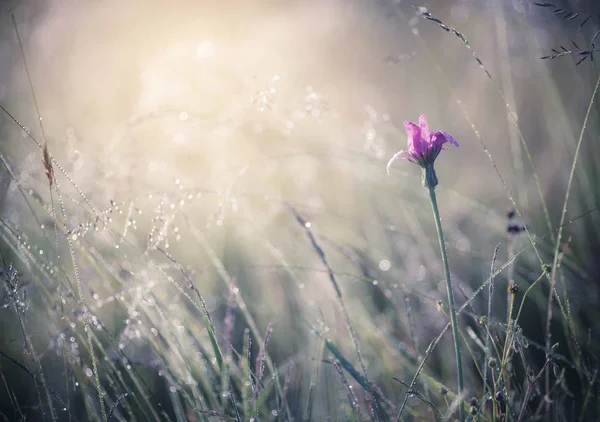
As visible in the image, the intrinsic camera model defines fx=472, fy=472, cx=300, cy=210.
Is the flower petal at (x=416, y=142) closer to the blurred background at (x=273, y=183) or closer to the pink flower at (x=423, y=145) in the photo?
the pink flower at (x=423, y=145)

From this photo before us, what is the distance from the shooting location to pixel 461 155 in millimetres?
3068

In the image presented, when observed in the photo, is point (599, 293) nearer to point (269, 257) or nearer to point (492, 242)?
point (492, 242)

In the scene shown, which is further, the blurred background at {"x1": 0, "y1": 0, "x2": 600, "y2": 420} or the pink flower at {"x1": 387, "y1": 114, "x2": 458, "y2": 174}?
the blurred background at {"x1": 0, "y1": 0, "x2": 600, "y2": 420}

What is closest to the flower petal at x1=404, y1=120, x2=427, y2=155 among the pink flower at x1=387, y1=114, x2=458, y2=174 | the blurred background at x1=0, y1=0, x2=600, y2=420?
the pink flower at x1=387, y1=114, x2=458, y2=174

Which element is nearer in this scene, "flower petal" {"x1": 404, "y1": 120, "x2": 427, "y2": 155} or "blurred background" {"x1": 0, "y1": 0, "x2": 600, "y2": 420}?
"flower petal" {"x1": 404, "y1": 120, "x2": 427, "y2": 155}

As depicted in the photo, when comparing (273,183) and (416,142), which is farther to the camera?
(273,183)

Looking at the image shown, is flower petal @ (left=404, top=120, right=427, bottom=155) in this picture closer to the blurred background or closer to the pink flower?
the pink flower

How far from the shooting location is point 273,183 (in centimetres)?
284

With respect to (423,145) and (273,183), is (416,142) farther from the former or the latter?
(273,183)

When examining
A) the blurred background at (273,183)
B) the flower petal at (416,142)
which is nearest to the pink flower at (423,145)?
the flower petal at (416,142)

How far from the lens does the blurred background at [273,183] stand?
1535 mm

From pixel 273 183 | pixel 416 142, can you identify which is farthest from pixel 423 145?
pixel 273 183

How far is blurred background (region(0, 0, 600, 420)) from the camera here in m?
1.54

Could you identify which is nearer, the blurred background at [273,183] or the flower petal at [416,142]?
the flower petal at [416,142]
